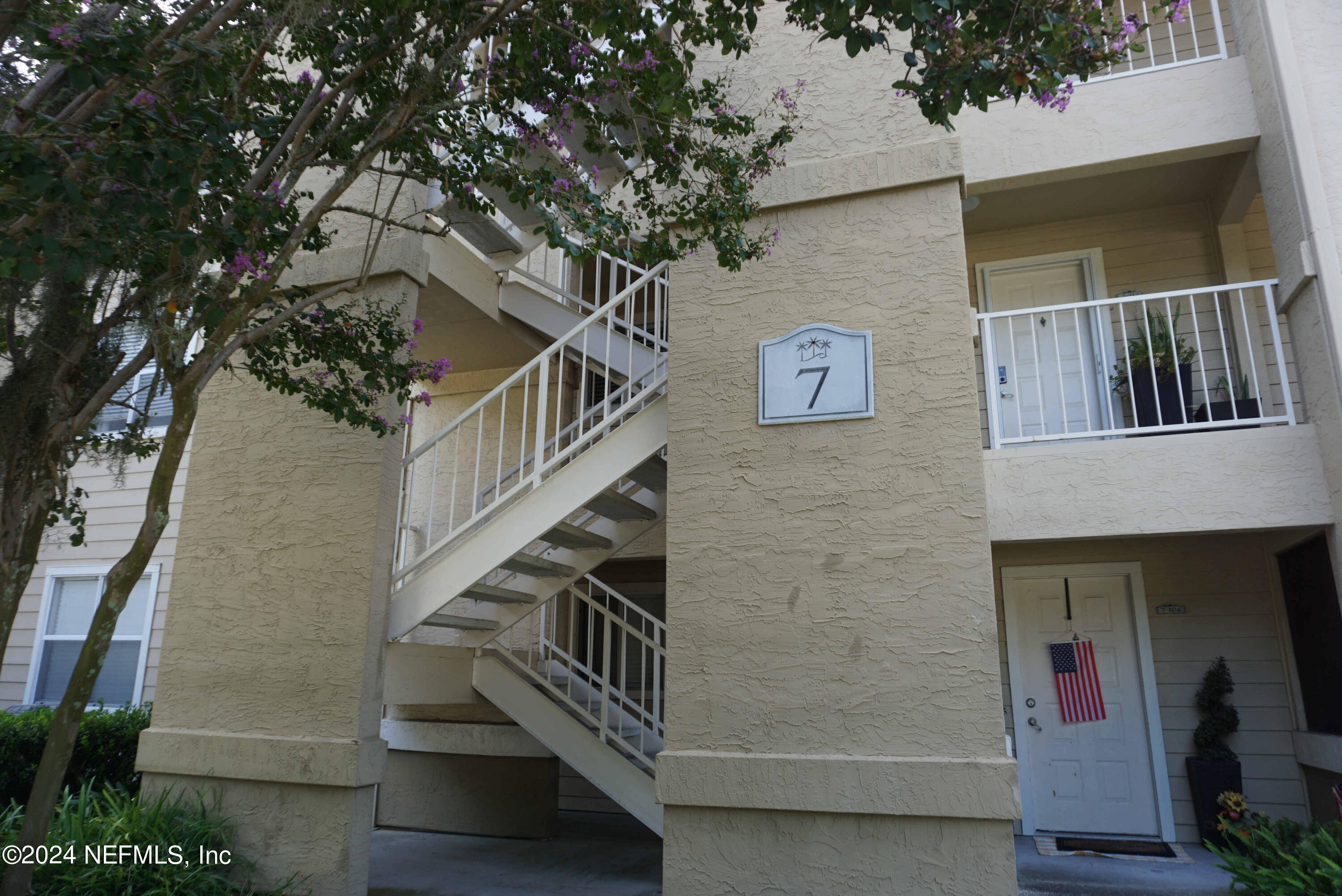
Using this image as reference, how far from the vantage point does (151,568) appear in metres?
8.71

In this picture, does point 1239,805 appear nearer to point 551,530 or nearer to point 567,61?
point 551,530

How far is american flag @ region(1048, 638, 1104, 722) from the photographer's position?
6.94 m

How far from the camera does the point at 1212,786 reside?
637 cm

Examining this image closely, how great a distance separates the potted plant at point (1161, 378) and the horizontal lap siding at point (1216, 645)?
131cm

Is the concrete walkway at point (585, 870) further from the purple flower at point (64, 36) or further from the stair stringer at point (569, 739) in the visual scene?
the purple flower at point (64, 36)

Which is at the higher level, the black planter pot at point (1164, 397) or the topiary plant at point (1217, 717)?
the black planter pot at point (1164, 397)

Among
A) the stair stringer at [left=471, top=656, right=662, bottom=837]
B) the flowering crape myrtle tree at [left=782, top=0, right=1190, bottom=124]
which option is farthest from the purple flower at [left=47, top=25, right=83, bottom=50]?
the stair stringer at [left=471, top=656, right=662, bottom=837]

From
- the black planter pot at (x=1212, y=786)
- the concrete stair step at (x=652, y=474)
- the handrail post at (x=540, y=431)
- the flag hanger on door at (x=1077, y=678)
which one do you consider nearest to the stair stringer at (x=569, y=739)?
the concrete stair step at (x=652, y=474)

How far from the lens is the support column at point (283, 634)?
5.05 meters

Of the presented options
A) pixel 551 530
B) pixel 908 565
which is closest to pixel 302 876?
pixel 551 530

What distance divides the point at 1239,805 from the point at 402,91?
7.20 m

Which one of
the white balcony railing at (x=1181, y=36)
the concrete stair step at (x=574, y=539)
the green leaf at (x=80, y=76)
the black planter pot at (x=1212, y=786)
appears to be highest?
the white balcony railing at (x=1181, y=36)

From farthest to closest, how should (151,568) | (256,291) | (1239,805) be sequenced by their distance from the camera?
(151,568) → (1239,805) → (256,291)

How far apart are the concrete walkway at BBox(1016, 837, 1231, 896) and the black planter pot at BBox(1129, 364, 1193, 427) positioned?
2956 mm
